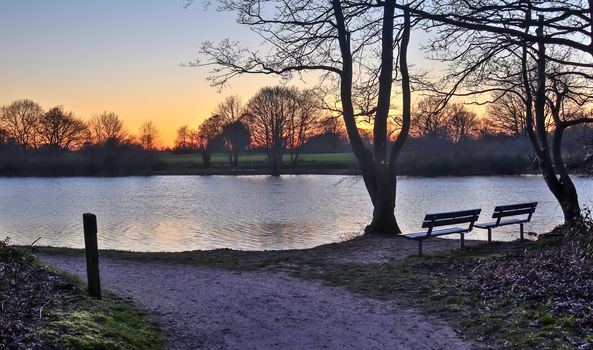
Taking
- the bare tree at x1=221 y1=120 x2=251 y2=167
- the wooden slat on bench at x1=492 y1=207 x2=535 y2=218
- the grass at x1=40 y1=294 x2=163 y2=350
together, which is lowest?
the grass at x1=40 y1=294 x2=163 y2=350

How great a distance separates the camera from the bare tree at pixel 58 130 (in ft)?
255

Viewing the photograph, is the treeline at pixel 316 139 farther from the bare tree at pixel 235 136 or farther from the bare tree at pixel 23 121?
the bare tree at pixel 23 121

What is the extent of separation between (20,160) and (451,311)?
7380cm

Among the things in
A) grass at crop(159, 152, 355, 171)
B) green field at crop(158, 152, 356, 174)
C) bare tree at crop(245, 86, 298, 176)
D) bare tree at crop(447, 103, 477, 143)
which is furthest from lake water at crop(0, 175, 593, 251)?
grass at crop(159, 152, 355, 171)

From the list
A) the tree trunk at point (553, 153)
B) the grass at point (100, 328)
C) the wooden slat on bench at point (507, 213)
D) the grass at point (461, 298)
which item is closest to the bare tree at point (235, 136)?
the tree trunk at point (553, 153)

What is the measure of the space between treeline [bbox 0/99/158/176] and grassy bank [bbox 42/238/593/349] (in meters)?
60.4

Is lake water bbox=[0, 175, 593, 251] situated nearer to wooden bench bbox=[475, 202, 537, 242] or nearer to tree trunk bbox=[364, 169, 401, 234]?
tree trunk bbox=[364, 169, 401, 234]

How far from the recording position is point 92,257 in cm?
694

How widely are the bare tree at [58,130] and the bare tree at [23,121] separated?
101 centimetres

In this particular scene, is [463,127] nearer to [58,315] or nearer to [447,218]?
[447,218]

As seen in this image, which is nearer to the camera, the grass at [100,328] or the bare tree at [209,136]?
the grass at [100,328]

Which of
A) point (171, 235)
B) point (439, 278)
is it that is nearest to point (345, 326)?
point (439, 278)

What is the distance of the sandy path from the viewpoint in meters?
5.70

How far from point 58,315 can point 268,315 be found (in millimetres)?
2407
